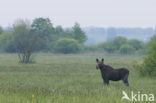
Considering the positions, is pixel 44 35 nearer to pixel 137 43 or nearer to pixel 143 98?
pixel 137 43

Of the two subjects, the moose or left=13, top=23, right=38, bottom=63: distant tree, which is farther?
left=13, top=23, right=38, bottom=63: distant tree

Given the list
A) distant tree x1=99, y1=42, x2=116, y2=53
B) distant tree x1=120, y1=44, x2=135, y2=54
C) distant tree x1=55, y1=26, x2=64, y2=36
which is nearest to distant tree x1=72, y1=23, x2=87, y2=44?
distant tree x1=55, y1=26, x2=64, y2=36

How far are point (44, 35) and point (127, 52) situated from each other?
2635 centimetres

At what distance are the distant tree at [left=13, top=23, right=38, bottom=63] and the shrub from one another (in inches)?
1711

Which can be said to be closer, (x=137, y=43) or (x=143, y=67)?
(x=143, y=67)

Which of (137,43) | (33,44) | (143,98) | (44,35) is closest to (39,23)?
(44,35)

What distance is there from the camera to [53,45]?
91.6m

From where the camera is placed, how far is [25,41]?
143ft

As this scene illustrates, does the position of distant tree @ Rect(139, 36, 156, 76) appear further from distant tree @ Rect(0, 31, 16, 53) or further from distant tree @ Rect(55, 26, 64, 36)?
distant tree @ Rect(55, 26, 64, 36)

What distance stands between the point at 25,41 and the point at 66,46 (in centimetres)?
4578

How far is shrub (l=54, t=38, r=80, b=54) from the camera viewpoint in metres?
88.8

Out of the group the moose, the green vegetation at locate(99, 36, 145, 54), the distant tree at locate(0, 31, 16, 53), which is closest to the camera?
the moose

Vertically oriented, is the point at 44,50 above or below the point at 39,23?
below

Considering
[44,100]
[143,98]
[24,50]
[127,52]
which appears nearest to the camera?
[44,100]
